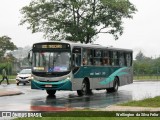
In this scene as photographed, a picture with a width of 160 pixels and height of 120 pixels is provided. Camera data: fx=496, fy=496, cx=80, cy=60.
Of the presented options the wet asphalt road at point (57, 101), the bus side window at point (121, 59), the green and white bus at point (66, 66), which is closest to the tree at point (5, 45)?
the bus side window at point (121, 59)

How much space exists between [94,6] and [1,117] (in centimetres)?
5246

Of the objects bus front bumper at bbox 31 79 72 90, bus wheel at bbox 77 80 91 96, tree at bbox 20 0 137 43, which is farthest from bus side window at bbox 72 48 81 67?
tree at bbox 20 0 137 43

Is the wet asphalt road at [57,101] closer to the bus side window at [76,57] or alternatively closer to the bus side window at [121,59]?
the bus side window at [76,57]

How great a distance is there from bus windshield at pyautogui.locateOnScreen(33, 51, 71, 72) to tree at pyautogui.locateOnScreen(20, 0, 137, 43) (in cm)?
3798

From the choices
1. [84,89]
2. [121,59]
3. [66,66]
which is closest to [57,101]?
[66,66]

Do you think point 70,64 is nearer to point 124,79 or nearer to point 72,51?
point 72,51

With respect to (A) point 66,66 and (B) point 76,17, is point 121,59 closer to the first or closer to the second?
(A) point 66,66

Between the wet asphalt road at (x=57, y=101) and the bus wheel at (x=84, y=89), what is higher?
the bus wheel at (x=84, y=89)

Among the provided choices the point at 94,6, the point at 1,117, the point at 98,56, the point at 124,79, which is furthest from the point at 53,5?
the point at 1,117

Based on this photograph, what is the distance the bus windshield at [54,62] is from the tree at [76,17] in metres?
38.0

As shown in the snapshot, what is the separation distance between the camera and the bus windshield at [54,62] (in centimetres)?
2586

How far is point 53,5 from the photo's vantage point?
66188mm

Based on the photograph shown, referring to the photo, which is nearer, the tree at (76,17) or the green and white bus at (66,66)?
the green and white bus at (66,66)

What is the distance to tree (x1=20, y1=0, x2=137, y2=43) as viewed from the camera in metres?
64.9
